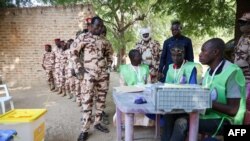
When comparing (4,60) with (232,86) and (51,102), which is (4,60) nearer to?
(51,102)

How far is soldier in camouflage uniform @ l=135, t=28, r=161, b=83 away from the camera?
5.53 metres

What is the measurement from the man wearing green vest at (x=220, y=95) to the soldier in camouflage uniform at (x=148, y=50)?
8.91ft

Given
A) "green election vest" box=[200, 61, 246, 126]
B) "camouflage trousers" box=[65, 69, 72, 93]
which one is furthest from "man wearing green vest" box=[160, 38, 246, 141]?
"camouflage trousers" box=[65, 69, 72, 93]

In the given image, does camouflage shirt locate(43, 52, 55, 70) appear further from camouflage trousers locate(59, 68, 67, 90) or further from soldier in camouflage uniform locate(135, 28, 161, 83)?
soldier in camouflage uniform locate(135, 28, 161, 83)

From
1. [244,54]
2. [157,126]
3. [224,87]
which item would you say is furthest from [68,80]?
[224,87]

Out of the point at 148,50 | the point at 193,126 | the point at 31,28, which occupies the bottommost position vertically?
the point at 193,126

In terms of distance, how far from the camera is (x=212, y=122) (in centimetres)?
272

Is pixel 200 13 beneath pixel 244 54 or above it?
above

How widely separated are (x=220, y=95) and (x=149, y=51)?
2.92 meters

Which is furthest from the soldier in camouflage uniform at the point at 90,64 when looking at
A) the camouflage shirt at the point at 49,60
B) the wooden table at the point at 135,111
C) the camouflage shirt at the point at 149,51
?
the camouflage shirt at the point at 49,60

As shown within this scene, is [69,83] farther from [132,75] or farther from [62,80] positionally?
[132,75]

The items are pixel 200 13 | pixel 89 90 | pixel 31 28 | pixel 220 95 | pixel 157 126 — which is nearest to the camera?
pixel 220 95

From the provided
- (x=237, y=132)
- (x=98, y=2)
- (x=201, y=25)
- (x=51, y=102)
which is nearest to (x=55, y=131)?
(x=51, y=102)

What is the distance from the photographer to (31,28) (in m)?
10.6
